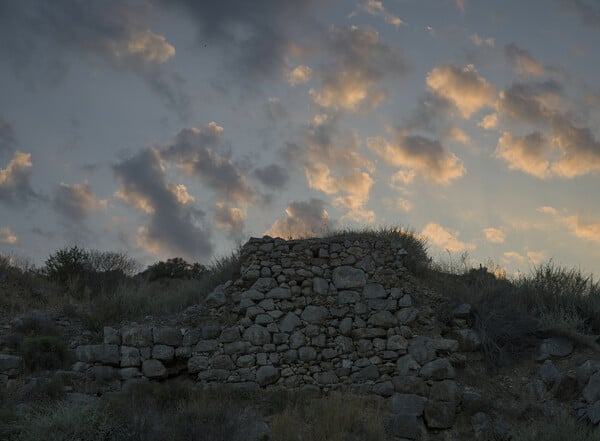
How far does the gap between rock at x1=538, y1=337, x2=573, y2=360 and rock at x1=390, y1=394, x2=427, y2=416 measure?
2.73 meters

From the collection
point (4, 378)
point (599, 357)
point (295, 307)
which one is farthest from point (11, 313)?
point (599, 357)

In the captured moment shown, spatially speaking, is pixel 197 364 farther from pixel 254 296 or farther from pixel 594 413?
pixel 594 413

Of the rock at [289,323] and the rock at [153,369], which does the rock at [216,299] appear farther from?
the rock at [153,369]

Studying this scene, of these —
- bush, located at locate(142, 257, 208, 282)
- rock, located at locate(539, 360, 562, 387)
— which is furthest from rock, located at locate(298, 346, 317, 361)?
bush, located at locate(142, 257, 208, 282)

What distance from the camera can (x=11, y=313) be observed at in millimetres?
12688

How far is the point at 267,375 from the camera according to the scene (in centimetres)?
1051

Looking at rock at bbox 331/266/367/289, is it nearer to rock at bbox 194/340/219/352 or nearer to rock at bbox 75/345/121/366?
rock at bbox 194/340/219/352

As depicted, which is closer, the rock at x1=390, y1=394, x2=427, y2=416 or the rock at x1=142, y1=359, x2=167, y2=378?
the rock at x1=390, y1=394, x2=427, y2=416

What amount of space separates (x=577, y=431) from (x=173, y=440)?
5851mm

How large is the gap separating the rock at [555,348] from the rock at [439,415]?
237 centimetres

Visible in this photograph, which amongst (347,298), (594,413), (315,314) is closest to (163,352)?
(315,314)

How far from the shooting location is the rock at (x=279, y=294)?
11.3 meters

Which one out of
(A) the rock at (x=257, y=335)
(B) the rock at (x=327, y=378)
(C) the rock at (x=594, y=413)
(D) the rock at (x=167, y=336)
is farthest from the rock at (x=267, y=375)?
(C) the rock at (x=594, y=413)

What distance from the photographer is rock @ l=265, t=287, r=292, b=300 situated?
11.3m
